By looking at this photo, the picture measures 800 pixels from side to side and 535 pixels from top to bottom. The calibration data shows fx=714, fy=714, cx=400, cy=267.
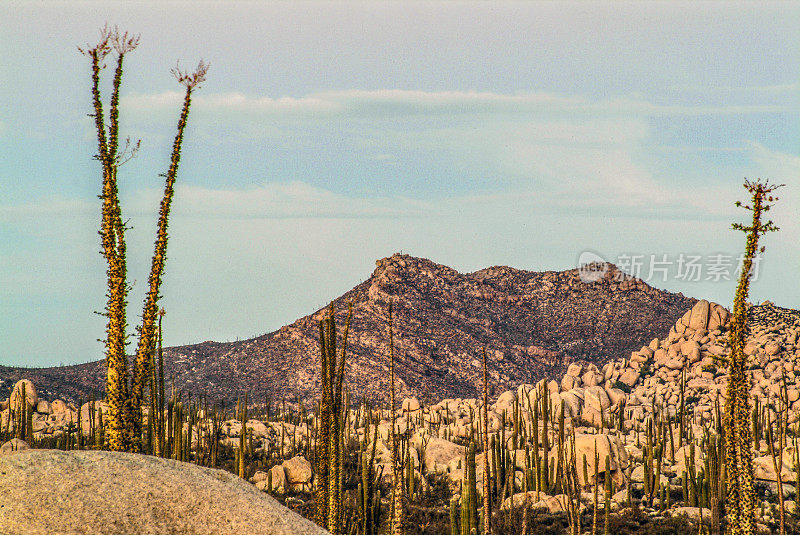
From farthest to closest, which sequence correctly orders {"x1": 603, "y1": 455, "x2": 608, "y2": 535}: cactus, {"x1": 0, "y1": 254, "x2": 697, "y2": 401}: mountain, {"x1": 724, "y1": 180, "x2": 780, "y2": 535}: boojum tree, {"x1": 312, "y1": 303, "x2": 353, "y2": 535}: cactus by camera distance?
{"x1": 0, "y1": 254, "x2": 697, "y2": 401}: mountain → {"x1": 603, "y1": 455, "x2": 608, "y2": 535}: cactus → {"x1": 724, "y1": 180, "x2": 780, "y2": 535}: boojum tree → {"x1": 312, "y1": 303, "x2": 353, "y2": 535}: cactus

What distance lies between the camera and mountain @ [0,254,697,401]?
6050cm

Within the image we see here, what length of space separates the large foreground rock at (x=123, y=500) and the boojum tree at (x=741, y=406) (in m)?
13.4

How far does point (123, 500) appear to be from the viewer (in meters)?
5.52

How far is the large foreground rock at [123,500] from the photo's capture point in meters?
5.24

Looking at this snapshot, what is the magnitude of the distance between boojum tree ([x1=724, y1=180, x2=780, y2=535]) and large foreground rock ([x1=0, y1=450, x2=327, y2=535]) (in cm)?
1340

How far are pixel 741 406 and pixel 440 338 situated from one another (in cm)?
5201

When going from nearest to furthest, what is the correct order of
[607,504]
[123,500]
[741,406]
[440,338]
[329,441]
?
1. [123,500]
2. [329,441]
3. [741,406]
4. [607,504]
5. [440,338]

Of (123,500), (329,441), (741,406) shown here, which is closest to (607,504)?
(741,406)

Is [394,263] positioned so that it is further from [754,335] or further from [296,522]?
[296,522]

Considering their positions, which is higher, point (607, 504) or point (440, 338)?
point (440, 338)

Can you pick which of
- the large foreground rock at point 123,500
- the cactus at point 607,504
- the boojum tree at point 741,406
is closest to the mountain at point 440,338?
the cactus at point 607,504

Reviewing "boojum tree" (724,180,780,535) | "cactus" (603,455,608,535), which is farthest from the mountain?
"boojum tree" (724,180,780,535)

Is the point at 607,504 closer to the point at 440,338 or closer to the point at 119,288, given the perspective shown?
the point at 119,288

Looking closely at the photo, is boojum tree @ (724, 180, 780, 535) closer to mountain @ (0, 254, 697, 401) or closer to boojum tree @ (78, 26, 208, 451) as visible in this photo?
boojum tree @ (78, 26, 208, 451)
